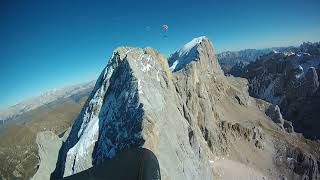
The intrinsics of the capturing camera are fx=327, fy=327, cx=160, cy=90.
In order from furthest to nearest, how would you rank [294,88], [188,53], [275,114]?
[294,88] → [188,53] → [275,114]

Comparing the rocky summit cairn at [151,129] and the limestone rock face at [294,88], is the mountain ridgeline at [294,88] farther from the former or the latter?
Answer: the rocky summit cairn at [151,129]

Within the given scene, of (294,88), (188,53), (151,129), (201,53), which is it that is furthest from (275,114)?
(151,129)

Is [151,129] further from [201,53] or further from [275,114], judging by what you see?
[275,114]

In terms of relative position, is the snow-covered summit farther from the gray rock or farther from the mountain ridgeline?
the mountain ridgeline

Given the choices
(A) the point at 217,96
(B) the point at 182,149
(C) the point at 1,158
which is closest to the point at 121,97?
(B) the point at 182,149

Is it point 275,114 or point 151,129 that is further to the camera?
point 275,114

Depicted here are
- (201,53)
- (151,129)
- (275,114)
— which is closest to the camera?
(151,129)

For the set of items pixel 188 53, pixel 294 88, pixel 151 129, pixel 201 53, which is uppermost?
pixel 188 53

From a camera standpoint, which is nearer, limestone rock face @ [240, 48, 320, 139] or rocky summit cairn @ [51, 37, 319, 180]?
rocky summit cairn @ [51, 37, 319, 180]

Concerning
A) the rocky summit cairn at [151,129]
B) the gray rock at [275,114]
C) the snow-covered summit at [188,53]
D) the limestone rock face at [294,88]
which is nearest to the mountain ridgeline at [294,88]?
the limestone rock face at [294,88]

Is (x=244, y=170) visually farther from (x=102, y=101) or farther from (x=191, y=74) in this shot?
(x=102, y=101)

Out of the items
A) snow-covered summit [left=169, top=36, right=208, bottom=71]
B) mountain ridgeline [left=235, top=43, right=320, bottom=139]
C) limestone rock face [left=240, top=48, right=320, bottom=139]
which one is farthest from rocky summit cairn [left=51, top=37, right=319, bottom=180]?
limestone rock face [left=240, top=48, right=320, bottom=139]
